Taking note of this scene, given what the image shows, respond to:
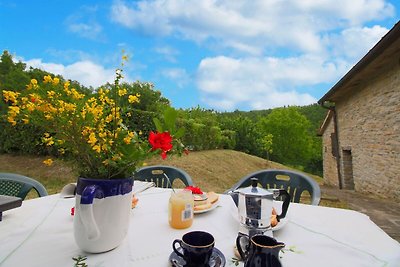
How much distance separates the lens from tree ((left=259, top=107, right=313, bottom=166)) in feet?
83.0

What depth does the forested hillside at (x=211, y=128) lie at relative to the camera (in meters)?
5.71

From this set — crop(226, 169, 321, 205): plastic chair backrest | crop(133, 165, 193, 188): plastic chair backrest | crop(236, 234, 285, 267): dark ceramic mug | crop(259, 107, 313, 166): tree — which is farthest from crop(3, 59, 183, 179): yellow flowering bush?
crop(259, 107, 313, 166): tree

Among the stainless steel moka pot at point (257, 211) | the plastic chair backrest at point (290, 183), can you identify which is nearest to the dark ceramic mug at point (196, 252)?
the stainless steel moka pot at point (257, 211)

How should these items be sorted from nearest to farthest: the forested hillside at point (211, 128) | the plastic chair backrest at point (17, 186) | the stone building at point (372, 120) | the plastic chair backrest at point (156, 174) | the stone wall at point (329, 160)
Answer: the plastic chair backrest at point (17, 186) < the plastic chair backrest at point (156, 174) < the stone building at point (372, 120) < the forested hillside at point (211, 128) < the stone wall at point (329, 160)

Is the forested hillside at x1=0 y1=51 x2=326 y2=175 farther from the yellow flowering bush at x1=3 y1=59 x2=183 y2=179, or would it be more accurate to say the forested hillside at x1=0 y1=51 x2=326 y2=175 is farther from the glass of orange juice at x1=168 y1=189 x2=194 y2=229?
the glass of orange juice at x1=168 y1=189 x2=194 y2=229

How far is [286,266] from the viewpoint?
715 millimetres

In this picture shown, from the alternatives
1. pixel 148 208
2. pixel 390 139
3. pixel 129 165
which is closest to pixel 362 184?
pixel 390 139

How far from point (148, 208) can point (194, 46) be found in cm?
428

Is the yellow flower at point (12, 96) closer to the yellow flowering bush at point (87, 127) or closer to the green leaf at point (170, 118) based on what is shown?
the yellow flowering bush at point (87, 127)

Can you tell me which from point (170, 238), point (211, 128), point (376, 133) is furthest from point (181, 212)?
point (211, 128)

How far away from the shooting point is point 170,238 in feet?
2.96

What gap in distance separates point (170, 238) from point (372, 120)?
255 inches

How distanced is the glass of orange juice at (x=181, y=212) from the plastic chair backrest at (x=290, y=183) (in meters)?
0.70

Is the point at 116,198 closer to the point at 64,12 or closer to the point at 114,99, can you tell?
the point at 114,99
